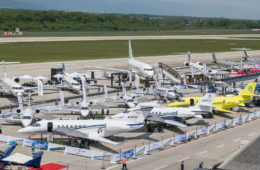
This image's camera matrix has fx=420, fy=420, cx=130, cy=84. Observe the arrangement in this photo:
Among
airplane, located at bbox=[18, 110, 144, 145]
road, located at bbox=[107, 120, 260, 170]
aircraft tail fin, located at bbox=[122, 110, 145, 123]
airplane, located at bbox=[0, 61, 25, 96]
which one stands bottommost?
road, located at bbox=[107, 120, 260, 170]

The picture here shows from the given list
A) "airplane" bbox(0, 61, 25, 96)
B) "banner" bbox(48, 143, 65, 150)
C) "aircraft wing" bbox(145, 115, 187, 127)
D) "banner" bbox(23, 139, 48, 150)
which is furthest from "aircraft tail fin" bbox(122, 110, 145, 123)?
"airplane" bbox(0, 61, 25, 96)

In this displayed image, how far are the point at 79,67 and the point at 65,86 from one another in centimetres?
3892

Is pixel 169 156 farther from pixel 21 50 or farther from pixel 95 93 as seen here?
pixel 21 50

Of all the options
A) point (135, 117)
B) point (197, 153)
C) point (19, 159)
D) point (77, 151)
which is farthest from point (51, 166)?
point (197, 153)

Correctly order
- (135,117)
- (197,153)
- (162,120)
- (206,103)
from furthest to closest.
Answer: (206,103), (162,120), (135,117), (197,153)

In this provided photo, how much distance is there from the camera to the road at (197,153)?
4228 centimetres

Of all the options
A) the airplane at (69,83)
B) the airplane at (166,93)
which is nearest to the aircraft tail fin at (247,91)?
the airplane at (166,93)

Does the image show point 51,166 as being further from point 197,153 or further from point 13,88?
point 13,88

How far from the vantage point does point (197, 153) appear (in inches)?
1822

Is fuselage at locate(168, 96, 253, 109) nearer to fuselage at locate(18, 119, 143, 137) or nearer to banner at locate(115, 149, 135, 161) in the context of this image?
fuselage at locate(18, 119, 143, 137)

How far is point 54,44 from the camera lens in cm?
19538

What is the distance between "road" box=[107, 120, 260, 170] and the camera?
Answer: 42.3 metres

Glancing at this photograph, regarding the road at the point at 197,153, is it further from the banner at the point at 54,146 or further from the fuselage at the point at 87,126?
the banner at the point at 54,146

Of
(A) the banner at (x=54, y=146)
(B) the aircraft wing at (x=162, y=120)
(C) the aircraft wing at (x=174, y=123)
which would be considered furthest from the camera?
(B) the aircraft wing at (x=162, y=120)
